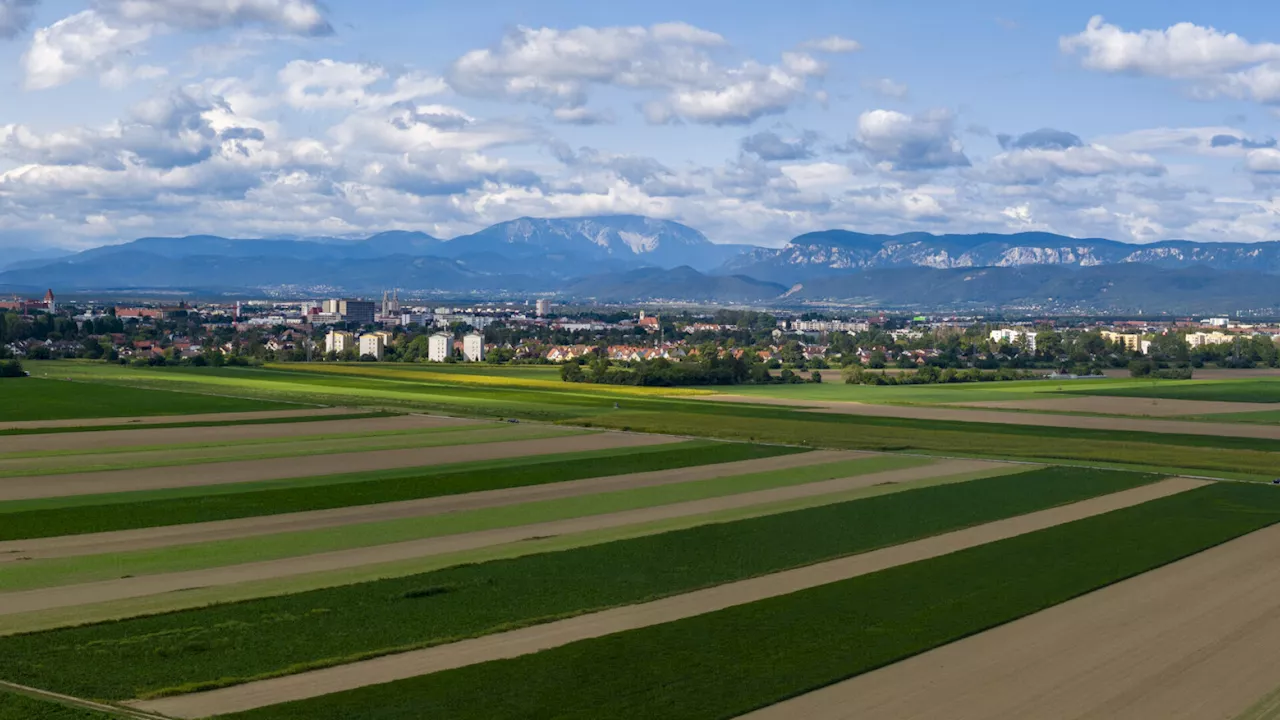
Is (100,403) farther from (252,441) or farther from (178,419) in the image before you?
(252,441)

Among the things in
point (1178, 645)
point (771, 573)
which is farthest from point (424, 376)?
point (1178, 645)

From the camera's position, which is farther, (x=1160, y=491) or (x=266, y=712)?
(x=1160, y=491)

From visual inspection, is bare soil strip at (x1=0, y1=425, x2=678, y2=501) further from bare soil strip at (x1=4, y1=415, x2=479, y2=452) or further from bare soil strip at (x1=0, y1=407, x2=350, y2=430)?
bare soil strip at (x1=0, y1=407, x2=350, y2=430)

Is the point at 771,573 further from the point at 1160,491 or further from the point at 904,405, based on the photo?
the point at 904,405

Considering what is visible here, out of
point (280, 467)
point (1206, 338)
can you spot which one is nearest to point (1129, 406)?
point (280, 467)

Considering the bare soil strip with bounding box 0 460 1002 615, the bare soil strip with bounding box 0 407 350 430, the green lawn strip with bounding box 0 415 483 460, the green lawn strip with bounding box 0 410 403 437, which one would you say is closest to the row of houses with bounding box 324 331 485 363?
the bare soil strip with bounding box 0 407 350 430

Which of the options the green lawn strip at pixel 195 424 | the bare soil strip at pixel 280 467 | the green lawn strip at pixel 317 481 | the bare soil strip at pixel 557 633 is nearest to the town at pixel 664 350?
the green lawn strip at pixel 195 424
